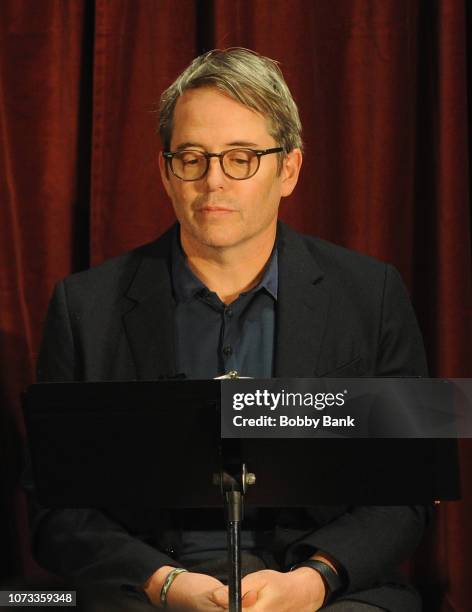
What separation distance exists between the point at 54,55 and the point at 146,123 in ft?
0.97

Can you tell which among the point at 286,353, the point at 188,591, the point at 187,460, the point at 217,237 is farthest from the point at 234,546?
the point at 217,237

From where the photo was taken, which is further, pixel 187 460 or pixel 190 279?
pixel 190 279

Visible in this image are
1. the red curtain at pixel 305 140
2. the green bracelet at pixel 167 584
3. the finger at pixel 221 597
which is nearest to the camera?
the finger at pixel 221 597

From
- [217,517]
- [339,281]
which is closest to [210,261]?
[339,281]

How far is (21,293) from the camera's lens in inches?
101

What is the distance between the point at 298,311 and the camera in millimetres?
2039

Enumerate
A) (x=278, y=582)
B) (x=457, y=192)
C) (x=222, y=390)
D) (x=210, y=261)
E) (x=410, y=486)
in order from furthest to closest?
(x=457, y=192), (x=210, y=261), (x=278, y=582), (x=410, y=486), (x=222, y=390)

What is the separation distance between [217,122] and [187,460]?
0.74 meters

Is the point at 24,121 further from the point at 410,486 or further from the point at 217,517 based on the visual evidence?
the point at 410,486

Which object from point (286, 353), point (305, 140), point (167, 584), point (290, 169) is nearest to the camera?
point (167, 584)

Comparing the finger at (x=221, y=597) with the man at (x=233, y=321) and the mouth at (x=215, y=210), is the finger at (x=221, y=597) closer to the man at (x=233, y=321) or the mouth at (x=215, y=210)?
the man at (x=233, y=321)

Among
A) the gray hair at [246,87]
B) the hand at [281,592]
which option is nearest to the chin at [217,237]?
the gray hair at [246,87]

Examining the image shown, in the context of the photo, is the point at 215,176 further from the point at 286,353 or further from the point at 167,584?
the point at 167,584

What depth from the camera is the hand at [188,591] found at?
167cm
